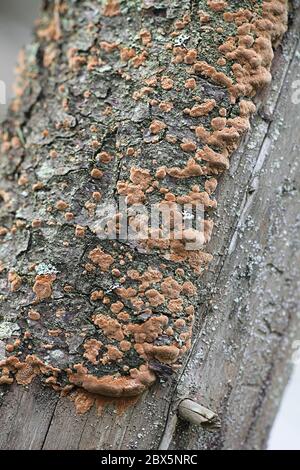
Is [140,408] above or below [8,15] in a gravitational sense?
below

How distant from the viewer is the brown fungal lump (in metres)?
1.19

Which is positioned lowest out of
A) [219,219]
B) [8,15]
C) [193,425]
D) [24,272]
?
[193,425]

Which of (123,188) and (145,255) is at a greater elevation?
(123,188)

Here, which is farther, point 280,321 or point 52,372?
point 280,321

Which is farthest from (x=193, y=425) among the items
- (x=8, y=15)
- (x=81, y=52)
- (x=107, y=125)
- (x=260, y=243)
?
(x=8, y=15)

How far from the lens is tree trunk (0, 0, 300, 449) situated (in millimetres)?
1192

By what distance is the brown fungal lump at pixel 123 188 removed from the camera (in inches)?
46.9

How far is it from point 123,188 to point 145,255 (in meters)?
0.17

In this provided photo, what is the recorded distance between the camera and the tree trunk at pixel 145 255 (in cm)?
119

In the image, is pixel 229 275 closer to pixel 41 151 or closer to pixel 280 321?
pixel 280 321

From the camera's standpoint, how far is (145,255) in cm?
122

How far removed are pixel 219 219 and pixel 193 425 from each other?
0.49m

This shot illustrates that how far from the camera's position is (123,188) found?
125cm

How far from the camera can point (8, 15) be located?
440 cm
